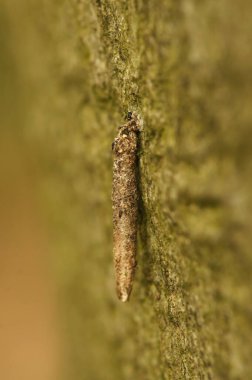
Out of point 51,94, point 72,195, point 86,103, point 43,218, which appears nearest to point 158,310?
point 86,103

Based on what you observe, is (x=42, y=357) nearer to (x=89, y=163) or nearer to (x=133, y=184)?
(x=89, y=163)

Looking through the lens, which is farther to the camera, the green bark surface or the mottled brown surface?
the mottled brown surface

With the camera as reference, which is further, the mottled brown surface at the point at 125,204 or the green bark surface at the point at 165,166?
the mottled brown surface at the point at 125,204

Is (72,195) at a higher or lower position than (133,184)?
higher
